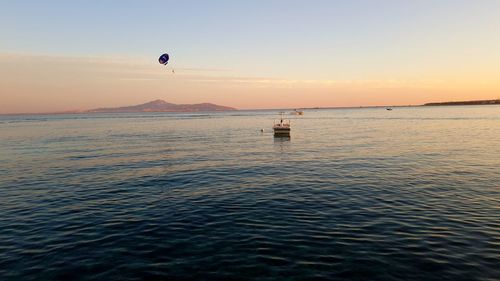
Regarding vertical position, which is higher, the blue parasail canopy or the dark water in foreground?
the blue parasail canopy

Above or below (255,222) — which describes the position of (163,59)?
above

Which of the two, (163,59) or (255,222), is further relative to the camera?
(163,59)

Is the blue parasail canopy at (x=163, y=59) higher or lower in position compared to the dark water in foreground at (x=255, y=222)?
higher

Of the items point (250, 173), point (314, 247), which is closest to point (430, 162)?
point (250, 173)

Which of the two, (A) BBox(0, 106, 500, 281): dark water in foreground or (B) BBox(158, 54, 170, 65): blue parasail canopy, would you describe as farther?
(B) BBox(158, 54, 170, 65): blue parasail canopy

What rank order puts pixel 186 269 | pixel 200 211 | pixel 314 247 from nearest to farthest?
pixel 186 269, pixel 314 247, pixel 200 211

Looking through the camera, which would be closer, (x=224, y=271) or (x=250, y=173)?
(x=224, y=271)

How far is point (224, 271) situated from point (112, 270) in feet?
13.7

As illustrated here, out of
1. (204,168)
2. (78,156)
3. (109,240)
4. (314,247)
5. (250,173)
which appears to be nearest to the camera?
(314,247)

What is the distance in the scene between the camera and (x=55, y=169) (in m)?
34.9

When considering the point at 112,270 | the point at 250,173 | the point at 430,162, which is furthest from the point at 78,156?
the point at 430,162

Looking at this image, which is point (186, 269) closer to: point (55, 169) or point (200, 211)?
point (200, 211)

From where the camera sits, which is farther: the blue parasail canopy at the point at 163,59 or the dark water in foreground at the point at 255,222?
the blue parasail canopy at the point at 163,59

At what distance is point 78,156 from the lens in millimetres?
44594
